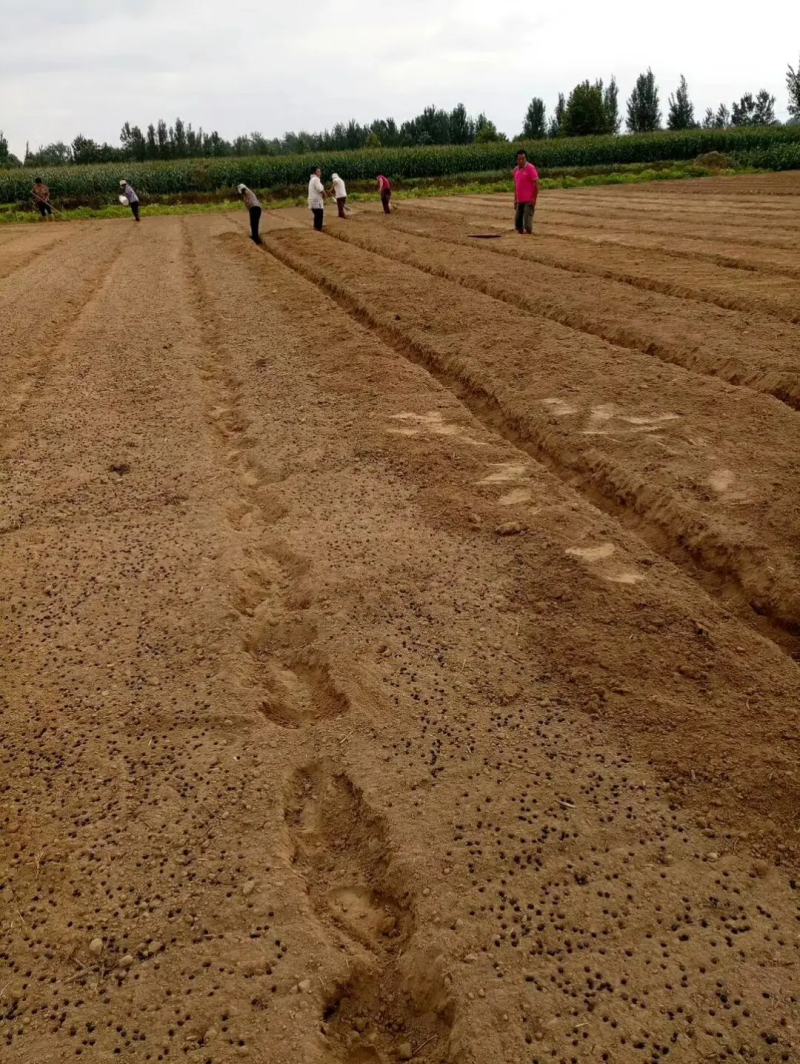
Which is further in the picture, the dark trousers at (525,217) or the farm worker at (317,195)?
the farm worker at (317,195)

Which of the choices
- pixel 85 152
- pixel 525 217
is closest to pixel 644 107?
pixel 85 152

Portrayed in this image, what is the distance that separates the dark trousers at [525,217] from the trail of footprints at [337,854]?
578 inches

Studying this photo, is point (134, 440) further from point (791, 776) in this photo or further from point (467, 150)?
point (467, 150)

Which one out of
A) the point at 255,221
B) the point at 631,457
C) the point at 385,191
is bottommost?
the point at 631,457

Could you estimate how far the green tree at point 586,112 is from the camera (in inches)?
2479

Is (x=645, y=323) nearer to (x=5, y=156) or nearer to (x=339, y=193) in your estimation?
(x=339, y=193)

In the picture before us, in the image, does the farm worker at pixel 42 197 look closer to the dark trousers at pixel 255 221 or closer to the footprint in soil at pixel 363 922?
the dark trousers at pixel 255 221

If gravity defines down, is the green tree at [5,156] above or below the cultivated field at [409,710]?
above

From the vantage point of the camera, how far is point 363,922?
2789 millimetres

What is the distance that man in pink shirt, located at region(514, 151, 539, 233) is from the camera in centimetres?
1650

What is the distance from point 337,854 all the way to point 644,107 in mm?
97949

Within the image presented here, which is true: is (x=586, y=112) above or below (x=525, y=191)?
above

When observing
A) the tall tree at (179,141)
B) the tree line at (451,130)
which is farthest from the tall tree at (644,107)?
the tall tree at (179,141)

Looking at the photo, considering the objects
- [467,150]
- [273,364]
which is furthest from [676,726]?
[467,150]
